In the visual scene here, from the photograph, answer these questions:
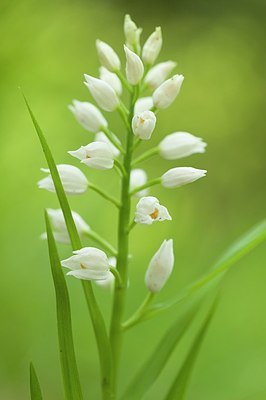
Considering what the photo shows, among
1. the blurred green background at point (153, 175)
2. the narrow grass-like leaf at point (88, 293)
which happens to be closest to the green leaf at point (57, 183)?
the narrow grass-like leaf at point (88, 293)

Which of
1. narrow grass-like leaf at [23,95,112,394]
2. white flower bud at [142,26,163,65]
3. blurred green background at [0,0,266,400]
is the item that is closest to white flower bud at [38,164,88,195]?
narrow grass-like leaf at [23,95,112,394]

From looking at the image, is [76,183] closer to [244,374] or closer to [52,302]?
[52,302]

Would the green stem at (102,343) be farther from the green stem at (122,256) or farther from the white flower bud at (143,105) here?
the white flower bud at (143,105)

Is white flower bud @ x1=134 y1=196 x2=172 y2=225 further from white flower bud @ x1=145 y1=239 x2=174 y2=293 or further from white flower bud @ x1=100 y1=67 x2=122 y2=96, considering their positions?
white flower bud @ x1=100 y1=67 x2=122 y2=96

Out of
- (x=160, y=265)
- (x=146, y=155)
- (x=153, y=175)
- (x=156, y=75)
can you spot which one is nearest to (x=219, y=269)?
(x=160, y=265)

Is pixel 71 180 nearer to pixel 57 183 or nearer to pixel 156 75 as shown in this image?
pixel 57 183

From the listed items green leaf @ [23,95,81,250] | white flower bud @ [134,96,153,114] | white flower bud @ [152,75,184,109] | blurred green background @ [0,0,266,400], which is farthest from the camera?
blurred green background @ [0,0,266,400]
